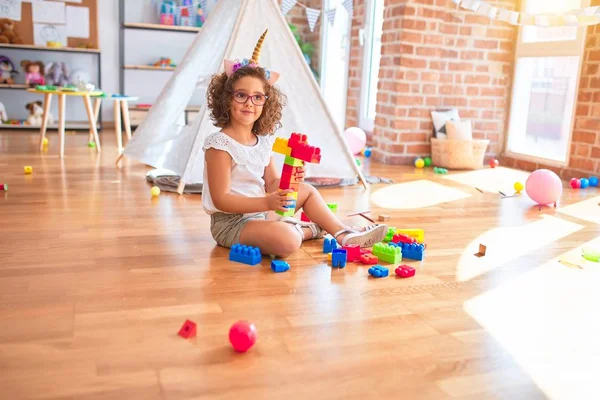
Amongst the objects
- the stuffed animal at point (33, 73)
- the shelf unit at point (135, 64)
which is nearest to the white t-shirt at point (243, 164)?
the shelf unit at point (135, 64)

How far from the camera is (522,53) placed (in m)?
4.09

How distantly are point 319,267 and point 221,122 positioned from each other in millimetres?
553

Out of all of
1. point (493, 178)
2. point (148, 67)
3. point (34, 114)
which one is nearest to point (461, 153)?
point (493, 178)

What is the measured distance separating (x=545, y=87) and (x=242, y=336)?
341cm

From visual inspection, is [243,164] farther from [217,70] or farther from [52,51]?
[52,51]

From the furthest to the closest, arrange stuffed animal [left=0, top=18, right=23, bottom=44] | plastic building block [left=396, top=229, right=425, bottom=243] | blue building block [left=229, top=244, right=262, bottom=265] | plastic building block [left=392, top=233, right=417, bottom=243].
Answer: stuffed animal [left=0, top=18, right=23, bottom=44], plastic building block [left=396, top=229, right=425, bottom=243], plastic building block [left=392, top=233, right=417, bottom=243], blue building block [left=229, top=244, right=262, bottom=265]

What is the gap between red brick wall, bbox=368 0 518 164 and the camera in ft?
12.9

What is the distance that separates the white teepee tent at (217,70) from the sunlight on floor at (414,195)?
0.20 metres

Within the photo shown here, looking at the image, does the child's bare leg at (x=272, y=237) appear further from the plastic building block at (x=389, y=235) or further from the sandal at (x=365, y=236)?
the plastic building block at (x=389, y=235)

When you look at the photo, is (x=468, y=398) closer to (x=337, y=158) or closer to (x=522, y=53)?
(x=337, y=158)

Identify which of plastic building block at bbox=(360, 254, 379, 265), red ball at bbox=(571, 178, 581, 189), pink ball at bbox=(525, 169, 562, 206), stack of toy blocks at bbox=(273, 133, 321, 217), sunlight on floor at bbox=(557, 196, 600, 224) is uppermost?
stack of toy blocks at bbox=(273, 133, 321, 217)

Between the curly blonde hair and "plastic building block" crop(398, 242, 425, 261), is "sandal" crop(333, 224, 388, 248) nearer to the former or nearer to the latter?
"plastic building block" crop(398, 242, 425, 261)

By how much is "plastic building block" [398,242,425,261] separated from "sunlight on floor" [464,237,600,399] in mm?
292

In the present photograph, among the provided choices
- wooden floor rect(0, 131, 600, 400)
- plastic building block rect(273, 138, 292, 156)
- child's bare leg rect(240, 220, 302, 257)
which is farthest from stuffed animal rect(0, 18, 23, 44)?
plastic building block rect(273, 138, 292, 156)
